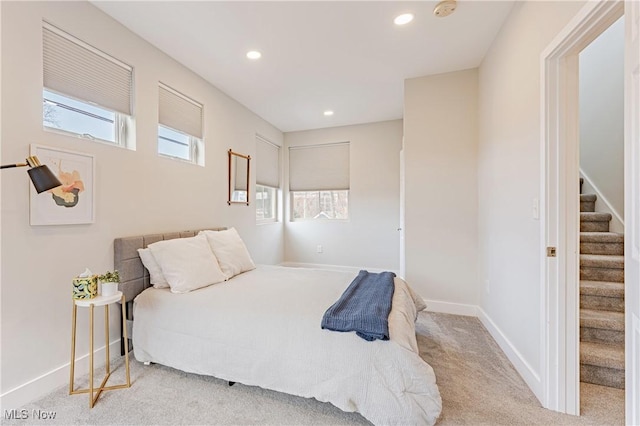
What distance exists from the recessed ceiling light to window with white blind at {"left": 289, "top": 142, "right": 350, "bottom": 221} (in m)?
2.74

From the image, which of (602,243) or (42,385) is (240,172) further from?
(602,243)

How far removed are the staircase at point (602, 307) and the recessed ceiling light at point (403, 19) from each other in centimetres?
251

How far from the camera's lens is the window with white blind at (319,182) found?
5.04 m

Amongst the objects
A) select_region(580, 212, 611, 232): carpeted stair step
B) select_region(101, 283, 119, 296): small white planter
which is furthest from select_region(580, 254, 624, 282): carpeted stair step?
select_region(101, 283, 119, 296): small white planter

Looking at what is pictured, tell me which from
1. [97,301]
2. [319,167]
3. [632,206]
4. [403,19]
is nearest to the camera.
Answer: [632,206]

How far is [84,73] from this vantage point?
203cm

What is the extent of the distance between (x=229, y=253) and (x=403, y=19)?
8.52 ft

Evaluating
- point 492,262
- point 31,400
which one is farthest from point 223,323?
point 492,262

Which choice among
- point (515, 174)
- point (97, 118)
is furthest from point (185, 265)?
point (515, 174)

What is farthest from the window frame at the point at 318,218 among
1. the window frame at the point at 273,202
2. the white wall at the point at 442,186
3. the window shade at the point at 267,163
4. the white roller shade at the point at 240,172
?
the white wall at the point at 442,186

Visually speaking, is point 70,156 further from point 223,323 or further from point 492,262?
point 492,262

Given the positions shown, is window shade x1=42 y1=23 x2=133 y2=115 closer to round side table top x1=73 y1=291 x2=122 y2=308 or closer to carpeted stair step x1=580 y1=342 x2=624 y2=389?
round side table top x1=73 y1=291 x2=122 y2=308

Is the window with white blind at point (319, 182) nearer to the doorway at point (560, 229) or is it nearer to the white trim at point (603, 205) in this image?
the white trim at point (603, 205)

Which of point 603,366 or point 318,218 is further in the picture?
point 318,218
